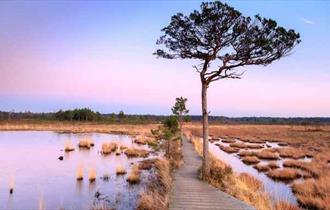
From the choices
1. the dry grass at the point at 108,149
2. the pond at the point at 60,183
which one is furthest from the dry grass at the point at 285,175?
the dry grass at the point at 108,149

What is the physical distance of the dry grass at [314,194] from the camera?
49.5ft

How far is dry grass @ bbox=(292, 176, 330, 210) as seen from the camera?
1509 centimetres

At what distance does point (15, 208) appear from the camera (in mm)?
14625

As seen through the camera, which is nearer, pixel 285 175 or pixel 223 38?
pixel 223 38

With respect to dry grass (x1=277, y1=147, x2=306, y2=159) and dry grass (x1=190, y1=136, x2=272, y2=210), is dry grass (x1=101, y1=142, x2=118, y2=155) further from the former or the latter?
dry grass (x1=190, y1=136, x2=272, y2=210)

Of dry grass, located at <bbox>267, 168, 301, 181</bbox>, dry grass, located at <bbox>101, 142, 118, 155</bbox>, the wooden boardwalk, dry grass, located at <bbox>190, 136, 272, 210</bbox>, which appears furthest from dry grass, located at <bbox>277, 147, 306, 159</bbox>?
the wooden boardwalk

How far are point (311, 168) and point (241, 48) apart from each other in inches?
531

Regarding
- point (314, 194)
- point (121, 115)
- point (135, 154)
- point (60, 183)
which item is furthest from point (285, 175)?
point (121, 115)

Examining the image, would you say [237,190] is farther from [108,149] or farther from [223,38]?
[108,149]

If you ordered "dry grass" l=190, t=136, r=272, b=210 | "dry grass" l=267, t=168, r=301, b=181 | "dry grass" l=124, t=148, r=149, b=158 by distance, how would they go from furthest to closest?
"dry grass" l=124, t=148, r=149, b=158, "dry grass" l=267, t=168, r=301, b=181, "dry grass" l=190, t=136, r=272, b=210

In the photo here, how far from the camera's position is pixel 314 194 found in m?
17.1

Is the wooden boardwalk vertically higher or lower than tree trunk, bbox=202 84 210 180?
lower

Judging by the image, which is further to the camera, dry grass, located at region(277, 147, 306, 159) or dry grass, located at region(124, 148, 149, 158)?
dry grass, located at region(277, 147, 306, 159)

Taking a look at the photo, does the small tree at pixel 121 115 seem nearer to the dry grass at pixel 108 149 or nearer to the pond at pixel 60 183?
the dry grass at pixel 108 149
